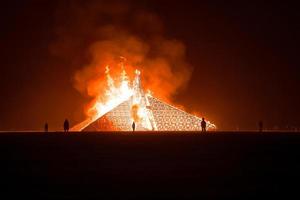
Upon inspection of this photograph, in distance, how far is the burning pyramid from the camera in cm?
7206

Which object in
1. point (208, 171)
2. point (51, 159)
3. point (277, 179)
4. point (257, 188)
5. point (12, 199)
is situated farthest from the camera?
point (51, 159)

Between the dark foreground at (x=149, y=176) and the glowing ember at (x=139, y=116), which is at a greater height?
the glowing ember at (x=139, y=116)

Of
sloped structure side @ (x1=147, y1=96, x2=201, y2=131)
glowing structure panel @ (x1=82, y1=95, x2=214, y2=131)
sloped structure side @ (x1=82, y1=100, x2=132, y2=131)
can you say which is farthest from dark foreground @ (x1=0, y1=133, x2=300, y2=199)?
sloped structure side @ (x1=147, y1=96, x2=201, y2=131)

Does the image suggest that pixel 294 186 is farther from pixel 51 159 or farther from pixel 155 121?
pixel 155 121

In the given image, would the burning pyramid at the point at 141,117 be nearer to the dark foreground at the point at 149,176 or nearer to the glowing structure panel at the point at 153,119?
the glowing structure panel at the point at 153,119

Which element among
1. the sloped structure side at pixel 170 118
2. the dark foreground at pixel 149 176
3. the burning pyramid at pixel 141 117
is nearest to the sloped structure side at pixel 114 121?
the burning pyramid at pixel 141 117

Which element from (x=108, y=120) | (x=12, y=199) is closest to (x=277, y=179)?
(x=12, y=199)

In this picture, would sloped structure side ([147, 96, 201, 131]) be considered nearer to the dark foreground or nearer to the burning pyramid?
the burning pyramid

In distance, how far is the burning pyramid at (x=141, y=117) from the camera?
72062mm

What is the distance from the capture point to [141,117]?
73.9m

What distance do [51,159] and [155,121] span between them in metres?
53.5

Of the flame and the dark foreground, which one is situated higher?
the flame

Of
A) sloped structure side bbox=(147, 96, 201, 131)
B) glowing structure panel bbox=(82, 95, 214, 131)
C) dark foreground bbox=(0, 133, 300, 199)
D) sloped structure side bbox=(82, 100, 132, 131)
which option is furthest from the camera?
sloped structure side bbox=(147, 96, 201, 131)

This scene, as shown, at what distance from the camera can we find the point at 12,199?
1196 cm
